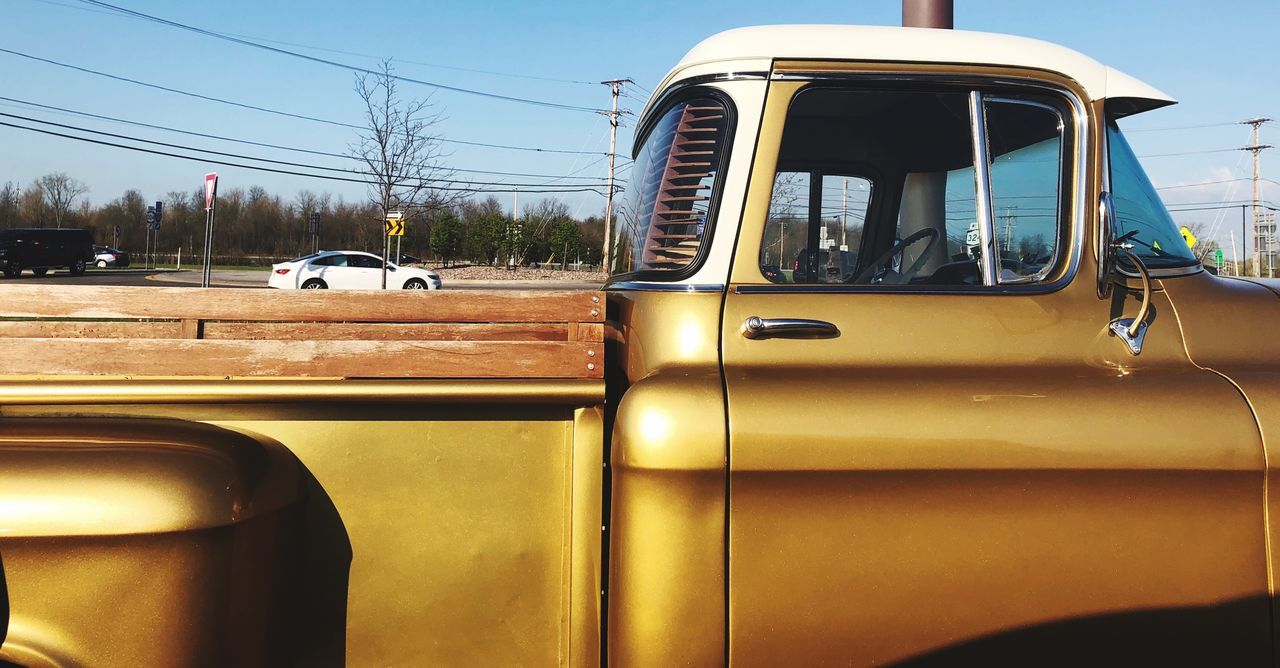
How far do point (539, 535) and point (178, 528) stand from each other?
0.68 meters

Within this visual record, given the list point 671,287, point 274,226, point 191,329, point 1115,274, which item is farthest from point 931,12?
point 274,226

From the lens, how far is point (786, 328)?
1832 millimetres

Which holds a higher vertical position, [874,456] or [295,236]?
[295,236]

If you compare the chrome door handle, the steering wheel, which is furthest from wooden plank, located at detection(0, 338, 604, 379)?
the steering wheel

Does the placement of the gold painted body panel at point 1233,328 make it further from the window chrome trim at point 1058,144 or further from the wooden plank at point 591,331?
the wooden plank at point 591,331

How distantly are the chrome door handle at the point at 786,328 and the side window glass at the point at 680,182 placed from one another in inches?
9.5

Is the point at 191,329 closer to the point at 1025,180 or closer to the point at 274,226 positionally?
the point at 1025,180

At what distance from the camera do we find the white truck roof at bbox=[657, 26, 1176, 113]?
199 cm

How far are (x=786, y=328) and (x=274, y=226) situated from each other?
7674cm

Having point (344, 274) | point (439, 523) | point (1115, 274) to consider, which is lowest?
point (439, 523)

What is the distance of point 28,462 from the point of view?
57.8 inches

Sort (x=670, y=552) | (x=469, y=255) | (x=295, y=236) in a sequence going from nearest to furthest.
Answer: (x=670, y=552)
(x=469, y=255)
(x=295, y=236)

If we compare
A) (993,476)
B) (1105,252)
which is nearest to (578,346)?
(993,476)

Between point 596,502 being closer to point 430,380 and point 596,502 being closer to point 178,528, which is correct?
point 430,380
